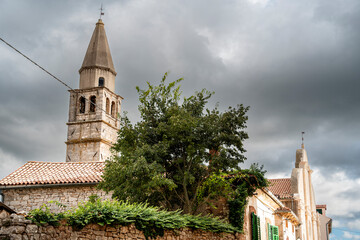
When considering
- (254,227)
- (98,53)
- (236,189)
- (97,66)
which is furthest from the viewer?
(98,53)

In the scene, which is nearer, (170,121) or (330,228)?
(170,121)

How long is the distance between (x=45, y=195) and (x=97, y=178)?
282cm

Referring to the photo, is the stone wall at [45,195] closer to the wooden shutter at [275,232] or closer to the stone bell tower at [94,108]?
the wooden shutter at [275,232]

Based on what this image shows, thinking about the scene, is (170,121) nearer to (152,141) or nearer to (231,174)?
(152,141)

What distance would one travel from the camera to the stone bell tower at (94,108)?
47.9m

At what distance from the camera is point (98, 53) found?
50.6m

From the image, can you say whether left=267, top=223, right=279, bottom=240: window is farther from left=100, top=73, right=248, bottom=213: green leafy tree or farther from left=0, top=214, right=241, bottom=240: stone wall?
left=0, top=214, right=241, bottom=240: stone wall

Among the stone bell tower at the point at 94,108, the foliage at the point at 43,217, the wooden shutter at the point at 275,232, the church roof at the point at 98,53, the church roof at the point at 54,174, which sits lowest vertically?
the wooden shutter at the point at 275,232

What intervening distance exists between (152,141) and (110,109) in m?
35.0

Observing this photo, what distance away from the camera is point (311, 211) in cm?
4144

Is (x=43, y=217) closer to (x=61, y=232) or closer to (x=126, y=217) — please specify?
(x=61, y=232)

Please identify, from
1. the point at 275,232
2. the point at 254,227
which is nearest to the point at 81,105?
the point at 275,232

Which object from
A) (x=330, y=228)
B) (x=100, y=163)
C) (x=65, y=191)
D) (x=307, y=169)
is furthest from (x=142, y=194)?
(x=330, y=228)

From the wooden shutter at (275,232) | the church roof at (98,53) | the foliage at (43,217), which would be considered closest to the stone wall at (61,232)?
the foliage at (43,217)
